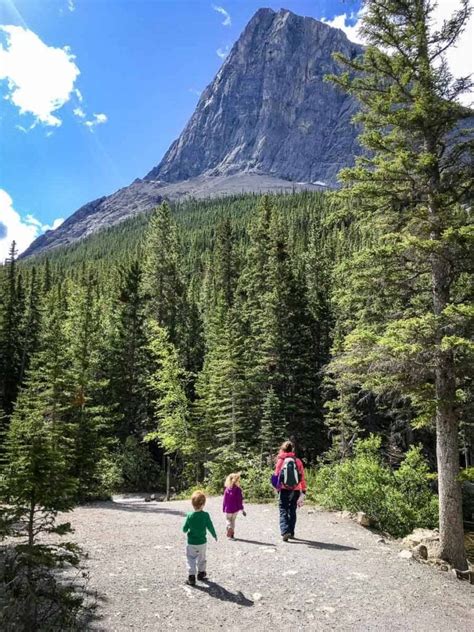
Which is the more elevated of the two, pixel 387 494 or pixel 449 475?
pixel 449 475

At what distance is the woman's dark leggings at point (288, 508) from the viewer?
10000 millimetres

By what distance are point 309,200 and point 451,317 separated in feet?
435

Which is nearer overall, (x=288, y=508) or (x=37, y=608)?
(x=37, y=608)

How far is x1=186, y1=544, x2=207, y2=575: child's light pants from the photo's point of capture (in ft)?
23.6

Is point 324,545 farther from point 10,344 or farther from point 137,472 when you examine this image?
point 10,344

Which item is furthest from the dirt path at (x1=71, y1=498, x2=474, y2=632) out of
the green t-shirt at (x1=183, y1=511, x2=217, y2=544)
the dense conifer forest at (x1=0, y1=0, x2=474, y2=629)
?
the dense conifer forest at (x1=0, y1=0, x2=474, y2=629)

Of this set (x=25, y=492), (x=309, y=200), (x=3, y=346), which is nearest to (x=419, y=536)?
(x=25, y=492)

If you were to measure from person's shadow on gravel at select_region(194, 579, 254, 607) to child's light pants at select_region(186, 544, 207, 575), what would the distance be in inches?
8.3

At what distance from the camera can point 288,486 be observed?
32.5 ft

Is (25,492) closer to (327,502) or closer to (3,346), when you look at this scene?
(327,502)

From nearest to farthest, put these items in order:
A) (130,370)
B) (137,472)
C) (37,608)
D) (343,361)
→ (37,608), (343,361), (137,472), (130,370)

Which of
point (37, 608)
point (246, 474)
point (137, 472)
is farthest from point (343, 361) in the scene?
point (137, 472)

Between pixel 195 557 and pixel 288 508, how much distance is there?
3390 millimetres

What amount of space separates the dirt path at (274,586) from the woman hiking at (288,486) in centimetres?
39
